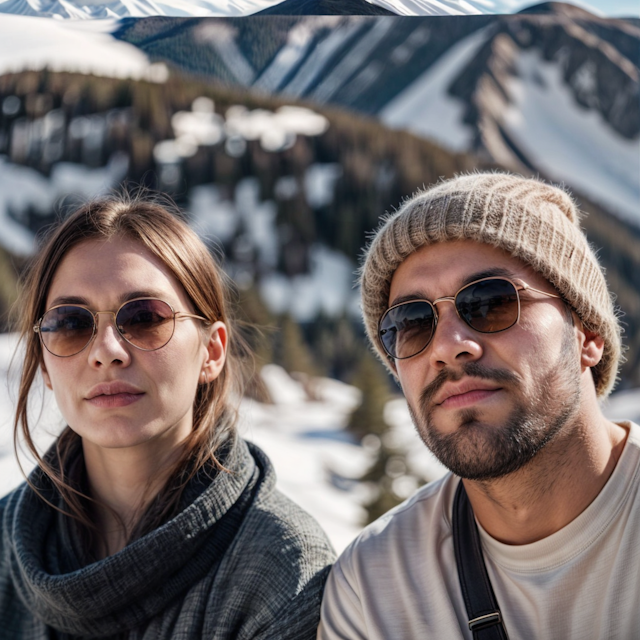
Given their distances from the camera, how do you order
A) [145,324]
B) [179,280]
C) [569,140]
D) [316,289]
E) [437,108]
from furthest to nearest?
1. [569,140]
2. [316,289]
3. [437,108]
4. [179,280]
5. [145,324]

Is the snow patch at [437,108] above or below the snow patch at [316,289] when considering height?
above

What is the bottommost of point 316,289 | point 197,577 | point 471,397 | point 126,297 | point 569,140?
point 197,577

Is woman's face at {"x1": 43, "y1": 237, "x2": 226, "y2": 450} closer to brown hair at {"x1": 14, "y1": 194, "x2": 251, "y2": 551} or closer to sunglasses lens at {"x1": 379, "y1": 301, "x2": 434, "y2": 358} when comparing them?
brown hair at {"x1": 14, "y1": 194, "x2": 251, "y2": 551}

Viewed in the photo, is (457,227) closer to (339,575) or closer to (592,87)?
(339,575)

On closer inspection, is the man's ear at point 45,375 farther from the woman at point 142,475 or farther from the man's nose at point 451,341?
the man's nose at point 451,341

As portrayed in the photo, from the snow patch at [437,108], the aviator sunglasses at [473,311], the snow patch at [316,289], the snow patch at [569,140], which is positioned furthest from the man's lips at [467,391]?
the snow patch at [569,140]

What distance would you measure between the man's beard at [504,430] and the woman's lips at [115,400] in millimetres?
678

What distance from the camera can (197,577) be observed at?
1606 mm

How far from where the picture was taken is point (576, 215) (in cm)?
165

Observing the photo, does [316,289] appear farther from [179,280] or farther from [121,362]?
[121,362]

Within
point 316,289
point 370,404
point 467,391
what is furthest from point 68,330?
point 316,289

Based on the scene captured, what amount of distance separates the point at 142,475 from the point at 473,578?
33.5 inches

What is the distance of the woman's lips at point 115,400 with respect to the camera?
1.55m

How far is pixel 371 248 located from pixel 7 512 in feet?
4.11
